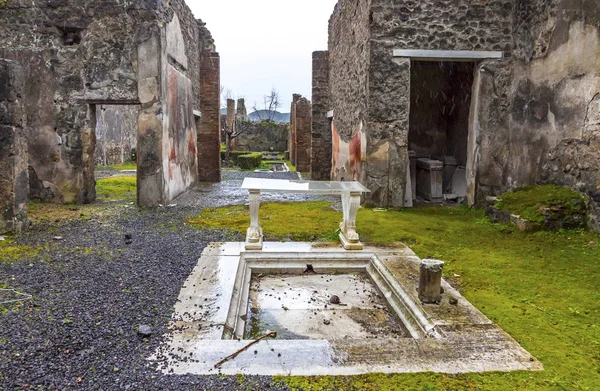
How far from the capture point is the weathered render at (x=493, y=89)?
673 centimetres

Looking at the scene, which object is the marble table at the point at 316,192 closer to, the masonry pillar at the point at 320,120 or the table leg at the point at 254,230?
the table leg at the point at 254,230

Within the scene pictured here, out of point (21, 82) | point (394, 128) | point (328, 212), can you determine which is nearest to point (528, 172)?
point (394, 128)

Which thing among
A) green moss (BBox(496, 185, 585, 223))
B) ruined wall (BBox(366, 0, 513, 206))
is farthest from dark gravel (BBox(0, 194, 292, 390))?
green moss (BBox(496, 185, 585, 223))

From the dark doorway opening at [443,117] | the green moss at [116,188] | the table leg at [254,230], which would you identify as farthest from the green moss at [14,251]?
the dark doorway opening at [443,117]

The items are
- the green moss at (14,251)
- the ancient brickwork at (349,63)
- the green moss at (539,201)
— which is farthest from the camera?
the ancient brickwork at (349,63)

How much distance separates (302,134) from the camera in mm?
18953

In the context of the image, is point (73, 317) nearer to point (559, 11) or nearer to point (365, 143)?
point (365, 143)

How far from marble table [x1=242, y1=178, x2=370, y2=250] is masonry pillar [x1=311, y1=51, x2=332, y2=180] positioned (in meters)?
8.76

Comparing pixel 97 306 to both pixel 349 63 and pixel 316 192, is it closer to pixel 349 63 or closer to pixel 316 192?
pixel 316 192

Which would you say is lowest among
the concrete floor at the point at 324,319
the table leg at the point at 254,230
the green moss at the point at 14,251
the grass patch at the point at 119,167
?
the concrete floor at the point at 324,319

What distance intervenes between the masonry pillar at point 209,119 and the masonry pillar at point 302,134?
4940 mm

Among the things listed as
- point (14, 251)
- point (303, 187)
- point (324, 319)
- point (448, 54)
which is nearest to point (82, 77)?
point (14, 251)

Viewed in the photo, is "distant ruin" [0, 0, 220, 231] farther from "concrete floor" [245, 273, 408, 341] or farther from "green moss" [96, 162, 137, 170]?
"green moss" [96, 162, 137, 170]

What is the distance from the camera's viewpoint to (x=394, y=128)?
8547mm
